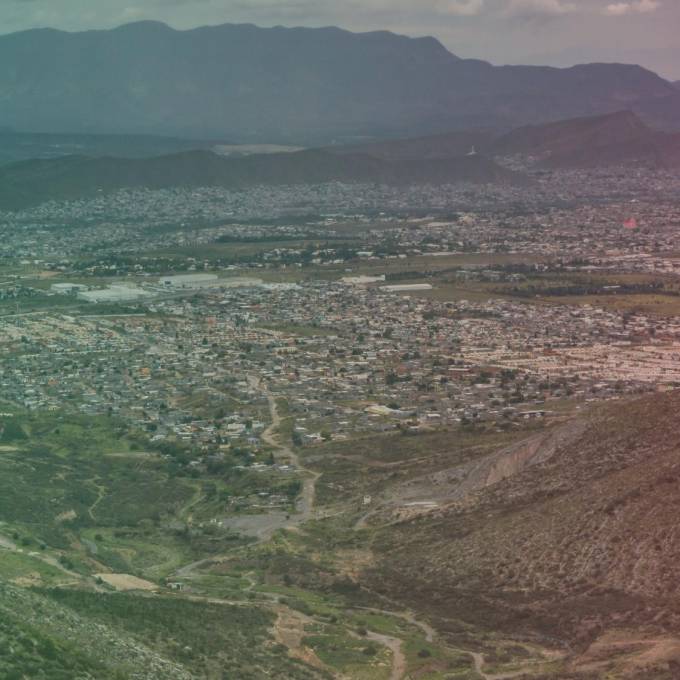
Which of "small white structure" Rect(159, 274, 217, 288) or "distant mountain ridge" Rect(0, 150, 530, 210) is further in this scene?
"distant mountain ridge" Rect(0, 150, 530, 210)

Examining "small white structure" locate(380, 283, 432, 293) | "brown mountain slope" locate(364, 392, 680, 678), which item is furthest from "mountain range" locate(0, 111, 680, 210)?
"brown mountain slope" locate(364, 392, 680, 678)

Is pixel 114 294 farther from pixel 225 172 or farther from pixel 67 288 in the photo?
pixel 225 172

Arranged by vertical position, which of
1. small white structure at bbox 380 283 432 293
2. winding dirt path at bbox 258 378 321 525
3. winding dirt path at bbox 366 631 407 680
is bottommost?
small white structure at bbox 380 283 432 293

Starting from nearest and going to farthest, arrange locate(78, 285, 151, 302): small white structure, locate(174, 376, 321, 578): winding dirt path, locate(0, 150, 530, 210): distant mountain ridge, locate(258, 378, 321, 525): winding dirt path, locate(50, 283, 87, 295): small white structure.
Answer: locate(174, 376, 321, 578): winding dirt path
locate(258, 378, 321, 525): winding dirt path
locate(78, 285, 151, 302): small white structure
locate(50, 283, 87, 295): small white structure
locate(0, 150, 530, 210): distant mountain ridge

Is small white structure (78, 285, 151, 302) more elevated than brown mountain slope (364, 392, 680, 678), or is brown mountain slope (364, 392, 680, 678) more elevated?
brown mountain slope (364, 392, 680, 678)

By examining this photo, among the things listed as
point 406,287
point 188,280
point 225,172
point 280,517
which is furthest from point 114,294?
point 225,172

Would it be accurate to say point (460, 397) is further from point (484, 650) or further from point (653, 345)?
point (484, 650)

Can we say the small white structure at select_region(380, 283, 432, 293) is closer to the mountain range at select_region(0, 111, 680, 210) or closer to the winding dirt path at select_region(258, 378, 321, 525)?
the winding dirt path at select_region(258, 378, 321, 525)

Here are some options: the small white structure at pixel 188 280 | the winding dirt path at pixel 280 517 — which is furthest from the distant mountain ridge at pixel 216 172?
the winding dirt path at pixel 280 517

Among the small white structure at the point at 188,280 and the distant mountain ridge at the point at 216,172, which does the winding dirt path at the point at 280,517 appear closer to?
the small white structure at the point at 188,280
